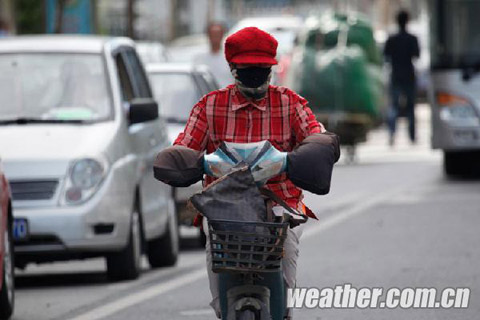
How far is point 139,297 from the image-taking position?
11.8m

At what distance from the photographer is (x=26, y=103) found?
1329cm

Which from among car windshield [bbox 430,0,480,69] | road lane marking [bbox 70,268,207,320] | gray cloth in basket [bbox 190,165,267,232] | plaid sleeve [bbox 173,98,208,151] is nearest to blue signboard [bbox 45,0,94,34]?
car windshield [bbox 430,0,480,69]

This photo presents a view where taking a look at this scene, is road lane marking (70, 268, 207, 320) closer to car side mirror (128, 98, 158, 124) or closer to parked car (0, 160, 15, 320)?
parked car (0, 160, 15, 320)

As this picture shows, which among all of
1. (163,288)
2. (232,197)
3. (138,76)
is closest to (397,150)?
(138,76)

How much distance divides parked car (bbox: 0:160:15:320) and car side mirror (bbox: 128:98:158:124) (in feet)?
6.93

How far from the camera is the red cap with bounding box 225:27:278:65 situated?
22.8 ft

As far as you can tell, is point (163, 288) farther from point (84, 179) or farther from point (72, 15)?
point (72, 15)

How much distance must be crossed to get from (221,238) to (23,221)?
614cm

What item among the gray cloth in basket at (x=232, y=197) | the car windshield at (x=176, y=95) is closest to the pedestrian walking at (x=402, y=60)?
the car windshield at (x=176, y=95)

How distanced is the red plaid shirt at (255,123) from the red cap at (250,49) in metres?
0.25

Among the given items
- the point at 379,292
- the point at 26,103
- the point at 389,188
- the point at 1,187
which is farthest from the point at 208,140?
the point at 389,188

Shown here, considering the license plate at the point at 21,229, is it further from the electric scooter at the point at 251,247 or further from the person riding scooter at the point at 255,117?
the electric scooter at the point at 251,247

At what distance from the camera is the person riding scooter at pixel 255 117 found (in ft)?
22.9

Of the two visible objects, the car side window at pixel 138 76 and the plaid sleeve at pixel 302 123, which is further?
the car side window at pixel 138 76
